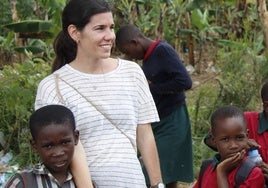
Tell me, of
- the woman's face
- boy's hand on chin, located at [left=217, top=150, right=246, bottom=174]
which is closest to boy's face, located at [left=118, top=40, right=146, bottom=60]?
the woman's face

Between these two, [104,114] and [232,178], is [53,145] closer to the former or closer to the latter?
[104,114]

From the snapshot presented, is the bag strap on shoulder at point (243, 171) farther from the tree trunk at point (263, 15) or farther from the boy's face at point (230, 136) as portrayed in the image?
the tree trunk at point (263, 15)

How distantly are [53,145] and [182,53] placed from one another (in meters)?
8.03

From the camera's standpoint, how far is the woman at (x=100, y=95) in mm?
2598

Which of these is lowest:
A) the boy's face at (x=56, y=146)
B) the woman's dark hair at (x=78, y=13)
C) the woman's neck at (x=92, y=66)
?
the boy's face at (x=56, y=146)

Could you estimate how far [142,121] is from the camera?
2.78 meters

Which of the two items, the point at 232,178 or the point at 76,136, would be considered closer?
the point at 76,136

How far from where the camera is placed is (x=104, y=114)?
262 centimetres

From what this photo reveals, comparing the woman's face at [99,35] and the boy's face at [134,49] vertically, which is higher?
the woman's face at [99,35]

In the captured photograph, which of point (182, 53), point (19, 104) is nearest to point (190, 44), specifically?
point (182, 53)

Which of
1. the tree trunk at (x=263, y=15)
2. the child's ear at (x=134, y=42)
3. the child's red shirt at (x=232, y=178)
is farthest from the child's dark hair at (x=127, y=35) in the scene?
the tree trunk at (x=263, y=15)

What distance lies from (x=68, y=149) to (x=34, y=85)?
2900mm

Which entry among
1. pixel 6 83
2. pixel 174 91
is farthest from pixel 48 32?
pixel 174 91

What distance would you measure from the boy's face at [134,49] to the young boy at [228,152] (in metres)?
1.53
